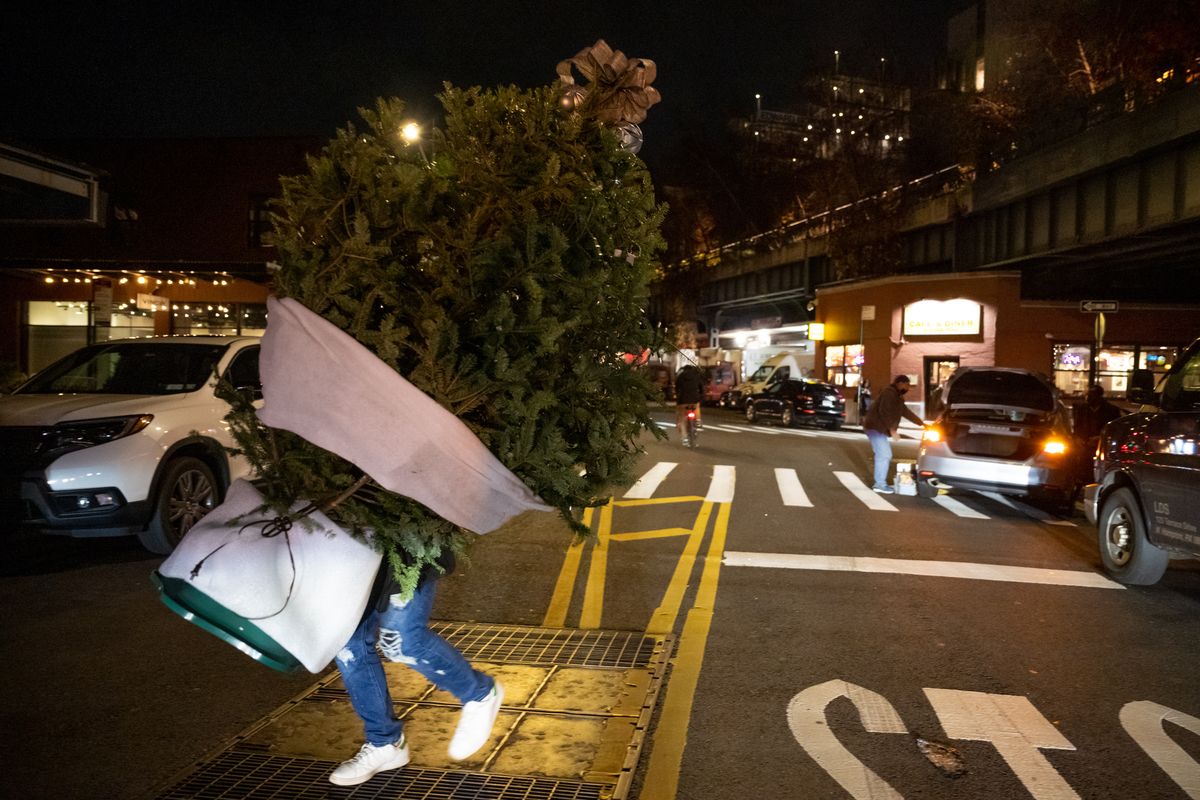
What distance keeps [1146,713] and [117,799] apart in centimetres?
496

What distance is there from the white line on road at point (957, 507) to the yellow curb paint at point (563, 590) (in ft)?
18.3

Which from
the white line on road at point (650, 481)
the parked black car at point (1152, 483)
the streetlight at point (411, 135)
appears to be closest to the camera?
the streetlight at point (411, 135)

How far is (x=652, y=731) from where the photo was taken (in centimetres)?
431

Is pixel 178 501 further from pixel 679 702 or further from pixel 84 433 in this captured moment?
pixel 679 702

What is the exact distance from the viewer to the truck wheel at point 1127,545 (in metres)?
7.38

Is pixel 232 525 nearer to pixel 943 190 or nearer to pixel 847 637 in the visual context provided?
pixel 847 637

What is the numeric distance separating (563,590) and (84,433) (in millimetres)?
4071

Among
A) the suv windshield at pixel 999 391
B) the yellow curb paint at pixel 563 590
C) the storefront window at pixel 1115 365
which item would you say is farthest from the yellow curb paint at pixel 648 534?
the storefront window at pixel 1115 365

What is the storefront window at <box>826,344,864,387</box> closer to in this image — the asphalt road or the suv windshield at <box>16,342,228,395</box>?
the asphalt road

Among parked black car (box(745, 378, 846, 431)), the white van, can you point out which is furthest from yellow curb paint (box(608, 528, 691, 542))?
the white van

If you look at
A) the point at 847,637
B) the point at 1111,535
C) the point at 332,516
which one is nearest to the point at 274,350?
the point at 332,516

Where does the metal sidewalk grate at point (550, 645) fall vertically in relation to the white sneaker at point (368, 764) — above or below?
below

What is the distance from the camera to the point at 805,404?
91.7 ft

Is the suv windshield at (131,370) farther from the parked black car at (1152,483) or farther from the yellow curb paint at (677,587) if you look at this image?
the parked black car at (1152,483)
